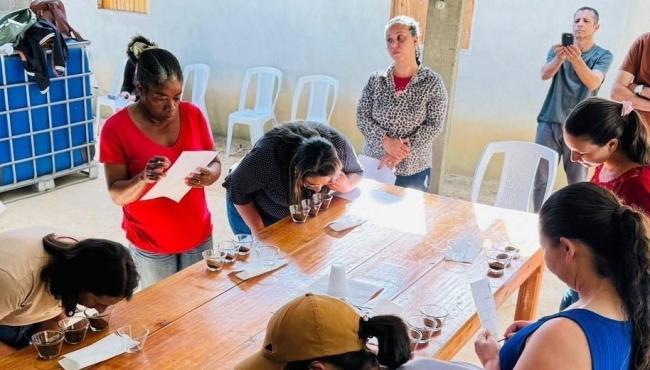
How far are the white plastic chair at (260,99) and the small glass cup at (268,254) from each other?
11.9 ft

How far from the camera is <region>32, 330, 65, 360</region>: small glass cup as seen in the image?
1.83 meters

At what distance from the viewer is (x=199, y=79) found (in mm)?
6637

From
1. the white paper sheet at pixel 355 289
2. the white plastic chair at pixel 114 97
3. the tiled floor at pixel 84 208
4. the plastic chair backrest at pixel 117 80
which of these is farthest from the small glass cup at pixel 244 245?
the plastic chair backrest at pixel 117 80

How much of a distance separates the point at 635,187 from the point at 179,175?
Result: 171cm

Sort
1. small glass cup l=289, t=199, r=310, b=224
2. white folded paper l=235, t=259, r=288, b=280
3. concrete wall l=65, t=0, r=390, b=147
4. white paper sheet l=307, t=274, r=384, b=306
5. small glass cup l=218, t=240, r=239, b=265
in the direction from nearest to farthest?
white paper sheet l=307, t=274, r=384, b=306 < white folded paper l=235, t=259, r=288, b=280 < small glass cup l=218, t=240, r=239, b=265 < small glass cup l=289, t=199, r=310, b=224 < concrete wall l=65, t=0, r=390, b=147

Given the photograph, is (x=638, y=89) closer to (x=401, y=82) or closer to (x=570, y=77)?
(x=570, y=77)

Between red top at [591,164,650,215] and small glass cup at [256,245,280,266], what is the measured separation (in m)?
1.24

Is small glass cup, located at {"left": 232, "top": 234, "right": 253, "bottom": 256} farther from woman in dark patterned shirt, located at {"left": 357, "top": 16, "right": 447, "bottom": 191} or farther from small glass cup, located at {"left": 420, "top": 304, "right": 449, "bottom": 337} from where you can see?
woman in dark patterned shirt, located at {"left": 357, "top": 16, "right": 447, "bottom": 191}

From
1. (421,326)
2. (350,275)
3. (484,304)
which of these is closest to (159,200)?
(350,275)

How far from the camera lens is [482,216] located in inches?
119

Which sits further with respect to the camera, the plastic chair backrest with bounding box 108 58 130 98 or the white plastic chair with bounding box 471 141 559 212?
the plastic chair backrest with bounding box 108 58 130 98

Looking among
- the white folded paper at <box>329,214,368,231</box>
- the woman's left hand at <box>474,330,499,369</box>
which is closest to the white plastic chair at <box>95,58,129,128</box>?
the white folded paper at <box>329,214,368,231</box>

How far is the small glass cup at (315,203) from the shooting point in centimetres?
290

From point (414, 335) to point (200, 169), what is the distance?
1.11 m
